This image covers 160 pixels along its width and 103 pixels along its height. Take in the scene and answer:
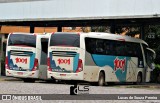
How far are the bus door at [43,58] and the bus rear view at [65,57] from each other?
2.26 metres

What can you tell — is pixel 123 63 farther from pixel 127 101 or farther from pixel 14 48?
pixel 127 101

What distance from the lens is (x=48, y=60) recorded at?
2703cm

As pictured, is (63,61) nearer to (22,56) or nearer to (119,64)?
(22,56)

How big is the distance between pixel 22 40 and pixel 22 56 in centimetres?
92

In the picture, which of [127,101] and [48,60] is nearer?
[127,101]

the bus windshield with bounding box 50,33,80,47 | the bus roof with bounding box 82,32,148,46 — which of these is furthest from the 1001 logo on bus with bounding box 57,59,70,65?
the bus roof with bounding box 82,32,148,46

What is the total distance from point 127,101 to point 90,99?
1324mm

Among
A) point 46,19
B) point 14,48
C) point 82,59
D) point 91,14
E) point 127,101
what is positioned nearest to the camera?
point 127,101

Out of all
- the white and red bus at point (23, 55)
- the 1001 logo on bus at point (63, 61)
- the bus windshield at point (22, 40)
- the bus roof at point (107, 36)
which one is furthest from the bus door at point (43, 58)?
the bus roof at point (107, 36)

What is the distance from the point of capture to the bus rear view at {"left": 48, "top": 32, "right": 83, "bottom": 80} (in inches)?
1028

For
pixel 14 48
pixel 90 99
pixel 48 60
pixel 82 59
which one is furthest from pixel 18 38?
pixel 90 99

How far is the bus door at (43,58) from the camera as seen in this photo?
29.2 m

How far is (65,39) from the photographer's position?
26500 millimetres

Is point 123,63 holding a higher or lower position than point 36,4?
lower
